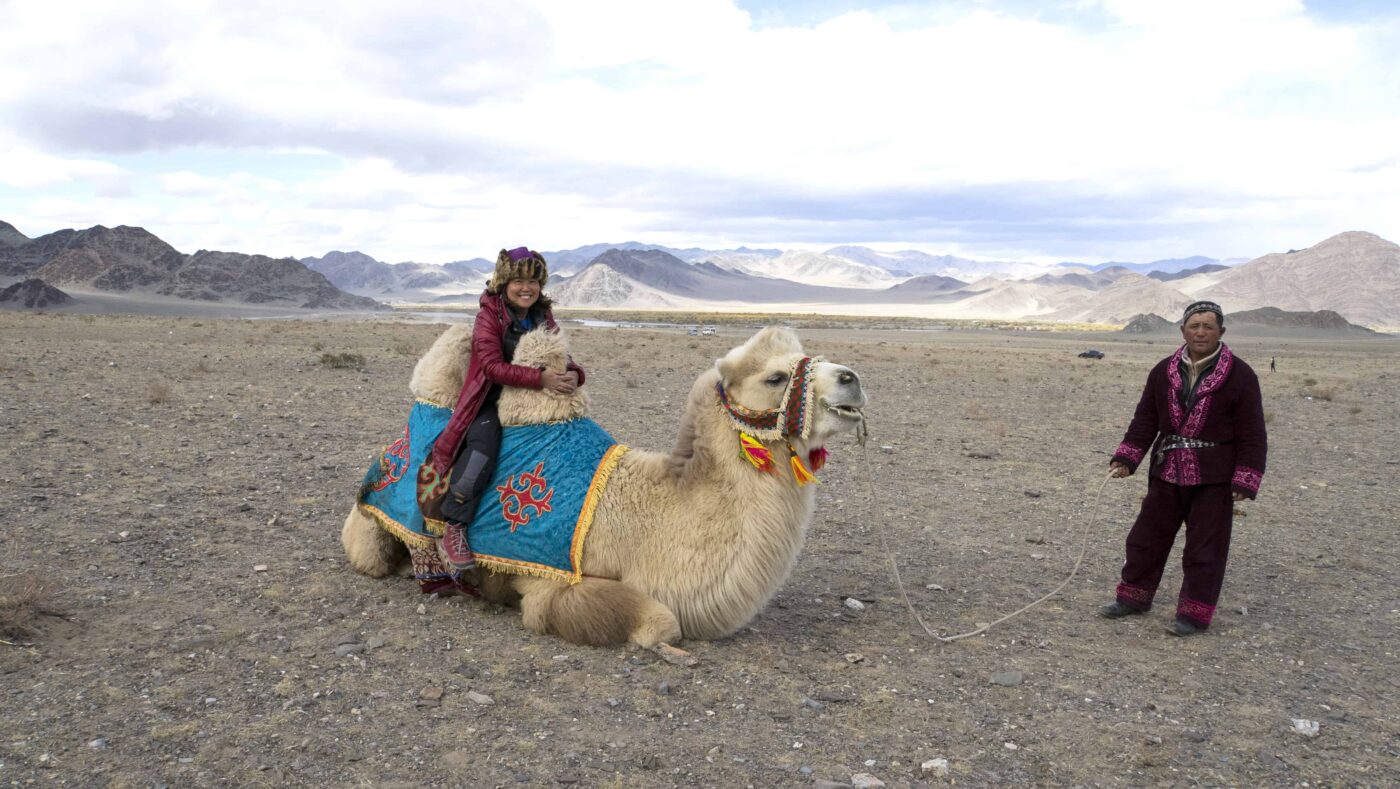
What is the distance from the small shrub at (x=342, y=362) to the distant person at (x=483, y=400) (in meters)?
13.7

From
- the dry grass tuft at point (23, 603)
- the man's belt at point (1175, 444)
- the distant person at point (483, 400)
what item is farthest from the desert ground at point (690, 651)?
the man's belt at point (1175, 444)

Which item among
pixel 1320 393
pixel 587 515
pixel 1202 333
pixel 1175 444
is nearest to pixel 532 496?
pixel 587 515

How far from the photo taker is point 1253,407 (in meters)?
5.35

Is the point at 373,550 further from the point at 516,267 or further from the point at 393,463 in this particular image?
the point at 516,267

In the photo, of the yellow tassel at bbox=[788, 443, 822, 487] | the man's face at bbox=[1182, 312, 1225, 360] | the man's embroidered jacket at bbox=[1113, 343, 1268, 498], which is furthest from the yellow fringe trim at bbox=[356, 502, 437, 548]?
the man's face at bbox=[1182, 312, 1225, 360]

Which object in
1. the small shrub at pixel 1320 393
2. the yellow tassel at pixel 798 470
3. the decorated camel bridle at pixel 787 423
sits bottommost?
the small shrub at pixel 1320 393

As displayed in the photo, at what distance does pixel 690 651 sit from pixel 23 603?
323 cm

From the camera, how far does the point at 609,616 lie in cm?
483

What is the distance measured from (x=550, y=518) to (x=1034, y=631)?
9.24 feet

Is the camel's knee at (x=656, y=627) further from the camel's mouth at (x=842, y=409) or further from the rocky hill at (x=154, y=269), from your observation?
the rocky hill at (x=154, y=269)

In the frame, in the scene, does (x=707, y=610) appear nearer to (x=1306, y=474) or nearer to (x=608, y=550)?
(x=608, y=550)

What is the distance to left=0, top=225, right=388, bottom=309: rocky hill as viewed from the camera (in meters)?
126

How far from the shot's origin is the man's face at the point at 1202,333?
17.8 feet

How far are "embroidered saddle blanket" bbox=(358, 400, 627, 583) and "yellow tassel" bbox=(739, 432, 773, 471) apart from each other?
0.79 m
